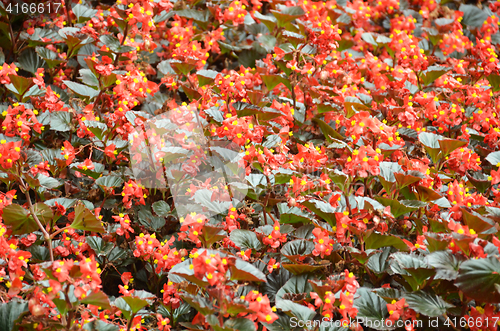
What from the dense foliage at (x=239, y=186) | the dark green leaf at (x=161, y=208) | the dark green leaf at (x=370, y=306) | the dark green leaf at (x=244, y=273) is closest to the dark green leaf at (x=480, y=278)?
the dense foliage at (x=239, y=186)

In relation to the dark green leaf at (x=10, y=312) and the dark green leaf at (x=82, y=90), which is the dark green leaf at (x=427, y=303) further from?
the dark green leaf at (x=82, y=90)


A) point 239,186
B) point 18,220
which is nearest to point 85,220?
point 18,220

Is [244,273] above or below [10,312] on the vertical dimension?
above

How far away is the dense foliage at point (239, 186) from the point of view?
1.11 meters

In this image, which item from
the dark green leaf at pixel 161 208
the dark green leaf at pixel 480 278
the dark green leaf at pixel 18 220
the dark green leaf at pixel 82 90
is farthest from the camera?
the dark green leaf at pixel 82 90

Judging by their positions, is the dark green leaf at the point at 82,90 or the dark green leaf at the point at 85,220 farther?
the dark green leaf at the point at 82,90

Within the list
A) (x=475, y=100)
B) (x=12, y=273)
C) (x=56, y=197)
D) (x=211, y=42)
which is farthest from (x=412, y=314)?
(x=211, y=42)

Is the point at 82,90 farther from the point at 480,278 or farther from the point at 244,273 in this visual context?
the point at 480,278

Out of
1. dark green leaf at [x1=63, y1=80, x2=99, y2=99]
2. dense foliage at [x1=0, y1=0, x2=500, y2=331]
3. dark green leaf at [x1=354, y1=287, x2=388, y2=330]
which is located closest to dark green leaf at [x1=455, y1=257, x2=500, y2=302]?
dense foliage at [x1=0, y1=0, x2=500, y2=331]

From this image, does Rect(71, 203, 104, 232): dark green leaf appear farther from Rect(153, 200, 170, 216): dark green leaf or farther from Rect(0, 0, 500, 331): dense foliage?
Rect(153, 200, 170, 216): dark green leaf

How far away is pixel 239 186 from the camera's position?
4.73 feet

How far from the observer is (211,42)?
2.27 metres

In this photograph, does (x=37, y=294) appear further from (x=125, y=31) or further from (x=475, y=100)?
(x=475, y=100)

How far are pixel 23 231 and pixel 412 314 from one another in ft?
3.86
